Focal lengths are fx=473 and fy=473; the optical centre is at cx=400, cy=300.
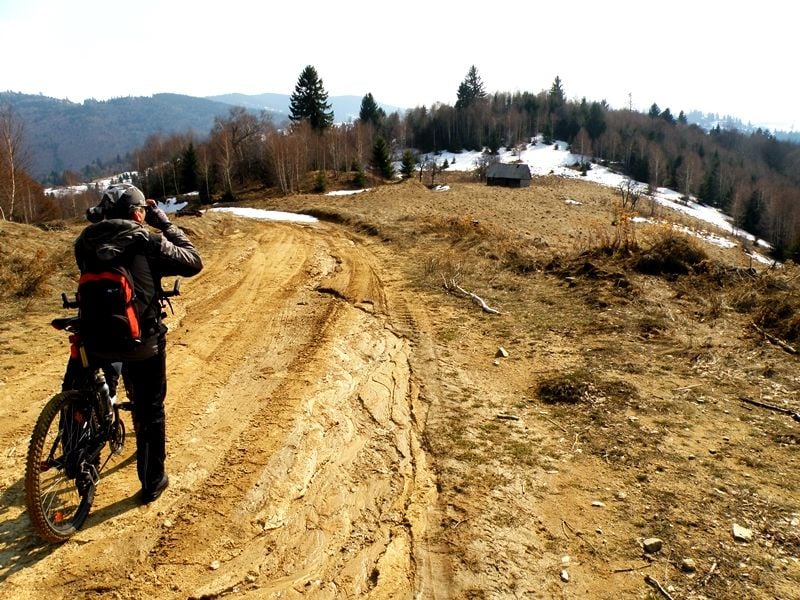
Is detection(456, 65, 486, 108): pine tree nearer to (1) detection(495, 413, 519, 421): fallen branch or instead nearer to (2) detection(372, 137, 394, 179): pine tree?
(2) detection(372, 137, 394, 179): pine tree

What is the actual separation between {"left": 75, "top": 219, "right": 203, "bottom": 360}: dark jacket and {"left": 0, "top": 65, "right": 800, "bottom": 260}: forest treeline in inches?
1435

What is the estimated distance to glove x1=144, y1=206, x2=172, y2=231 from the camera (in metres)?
3.72

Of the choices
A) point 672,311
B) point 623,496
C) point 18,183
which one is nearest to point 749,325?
point 672,311

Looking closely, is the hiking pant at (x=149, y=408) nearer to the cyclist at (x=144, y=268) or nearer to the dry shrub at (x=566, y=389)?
the cyclist at (x=144, y=268)

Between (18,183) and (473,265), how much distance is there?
46.4 metres

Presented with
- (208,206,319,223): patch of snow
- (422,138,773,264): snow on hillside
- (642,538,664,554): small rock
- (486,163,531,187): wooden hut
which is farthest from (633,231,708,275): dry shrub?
(422,138,773,264): snow on hillside

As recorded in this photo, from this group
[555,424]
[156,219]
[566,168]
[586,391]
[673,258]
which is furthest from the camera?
[566,168]

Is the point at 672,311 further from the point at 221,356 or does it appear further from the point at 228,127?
the point at 228,127

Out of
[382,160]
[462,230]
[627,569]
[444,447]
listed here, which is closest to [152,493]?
[444,447]

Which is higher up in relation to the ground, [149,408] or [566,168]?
[566,168]

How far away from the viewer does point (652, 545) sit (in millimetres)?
3506

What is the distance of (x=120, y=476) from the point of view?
409 centimetres

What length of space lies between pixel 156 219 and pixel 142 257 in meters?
0.54

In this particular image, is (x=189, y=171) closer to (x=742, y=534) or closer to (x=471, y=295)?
(x=471, y=295)
